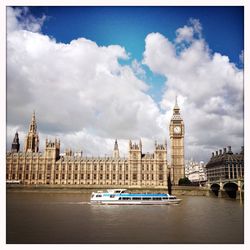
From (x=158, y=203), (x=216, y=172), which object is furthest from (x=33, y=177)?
(x=216, y=172)

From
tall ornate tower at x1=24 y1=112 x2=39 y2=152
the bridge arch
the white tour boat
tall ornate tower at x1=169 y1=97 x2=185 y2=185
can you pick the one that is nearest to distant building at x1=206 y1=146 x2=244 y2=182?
tall ornate tower at x1=169 y1=97 x2=185 y2=185

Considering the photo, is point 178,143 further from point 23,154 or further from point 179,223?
point 179,223

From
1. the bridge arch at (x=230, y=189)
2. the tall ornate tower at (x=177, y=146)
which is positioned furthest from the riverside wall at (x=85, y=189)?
the tall ornate tower at (x=177, y=146)

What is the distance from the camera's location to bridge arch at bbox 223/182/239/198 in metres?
47.2

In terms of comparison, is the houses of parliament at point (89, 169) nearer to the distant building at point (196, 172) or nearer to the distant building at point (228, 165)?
the distant building at point (228, 165)

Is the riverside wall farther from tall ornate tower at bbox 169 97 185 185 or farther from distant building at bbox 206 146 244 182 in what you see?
distant building at bbox 206 146 244 182

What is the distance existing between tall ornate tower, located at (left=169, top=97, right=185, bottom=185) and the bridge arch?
55.2ft

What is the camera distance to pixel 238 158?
7388cm

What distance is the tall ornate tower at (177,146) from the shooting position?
65812 millimetres

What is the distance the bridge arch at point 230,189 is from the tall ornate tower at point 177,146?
16825mm

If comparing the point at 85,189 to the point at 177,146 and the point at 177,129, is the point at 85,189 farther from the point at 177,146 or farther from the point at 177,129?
the point at 177,129

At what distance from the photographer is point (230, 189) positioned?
47.8 meters

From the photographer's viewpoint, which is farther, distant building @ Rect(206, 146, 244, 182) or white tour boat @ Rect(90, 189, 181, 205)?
distant building @ Rect(206, 146, 244, 182)

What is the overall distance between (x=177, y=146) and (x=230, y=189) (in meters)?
21.7
